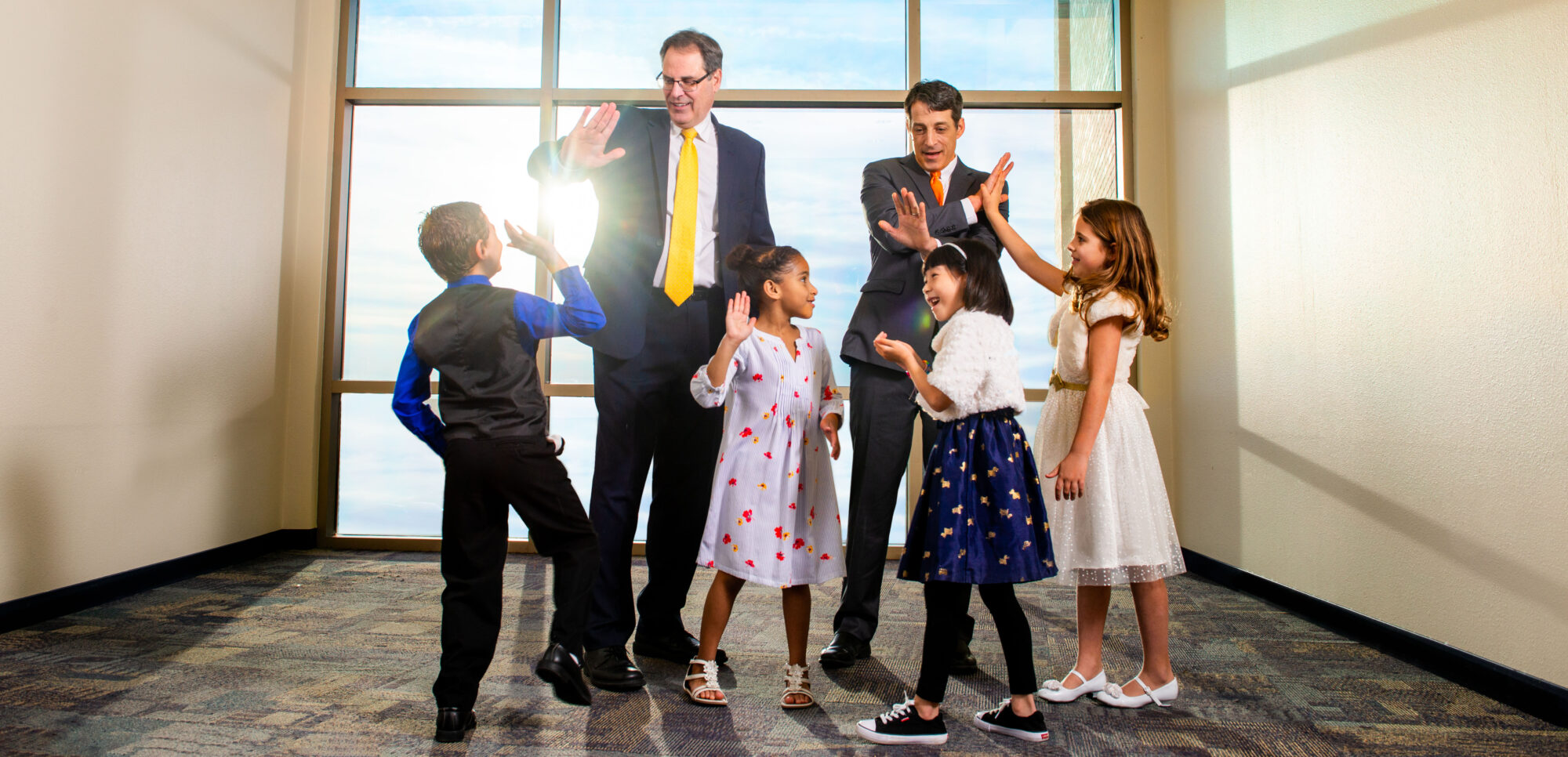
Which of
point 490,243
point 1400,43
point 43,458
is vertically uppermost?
point 1400,43

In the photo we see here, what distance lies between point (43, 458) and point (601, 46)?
2761 millimetres

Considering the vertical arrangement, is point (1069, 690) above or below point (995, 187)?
below

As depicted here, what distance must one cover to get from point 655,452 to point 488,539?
599 millimetres

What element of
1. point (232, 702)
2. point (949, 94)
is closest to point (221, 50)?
point (232, 702)

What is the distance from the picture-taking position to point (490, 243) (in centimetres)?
190

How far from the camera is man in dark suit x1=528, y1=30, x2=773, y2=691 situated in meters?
2.20

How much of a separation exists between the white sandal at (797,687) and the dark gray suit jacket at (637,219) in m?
0.85

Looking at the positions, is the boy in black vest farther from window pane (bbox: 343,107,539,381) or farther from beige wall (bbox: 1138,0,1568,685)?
window pane (bbox: 343,107,539,381)

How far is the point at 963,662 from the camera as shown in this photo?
2.26 meters

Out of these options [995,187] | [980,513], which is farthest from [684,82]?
[980,513]

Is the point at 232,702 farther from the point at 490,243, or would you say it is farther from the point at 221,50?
the point at 221,50

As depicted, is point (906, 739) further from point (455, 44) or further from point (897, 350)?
point (455, 44)

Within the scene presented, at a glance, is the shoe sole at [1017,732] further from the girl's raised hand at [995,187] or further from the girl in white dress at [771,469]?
the girl's raised hand at [995,187]

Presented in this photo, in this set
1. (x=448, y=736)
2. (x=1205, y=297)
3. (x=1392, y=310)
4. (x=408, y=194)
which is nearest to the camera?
(x=448, y=736)
